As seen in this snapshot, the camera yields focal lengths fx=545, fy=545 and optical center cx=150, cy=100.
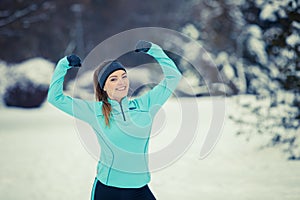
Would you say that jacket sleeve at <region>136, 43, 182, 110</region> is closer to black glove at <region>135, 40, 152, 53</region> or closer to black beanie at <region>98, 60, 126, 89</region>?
black glove at <region>135, 40, 152, 53</region>

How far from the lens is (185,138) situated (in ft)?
16.6

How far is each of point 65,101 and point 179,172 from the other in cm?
373

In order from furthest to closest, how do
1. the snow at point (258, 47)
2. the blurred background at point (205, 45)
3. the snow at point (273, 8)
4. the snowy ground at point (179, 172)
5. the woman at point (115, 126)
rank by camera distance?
the snow at point (258, 47) → the blurred background at point (205, 45) → the snow at point (273, 8) → the snowy ground at point (179, 172) → the woman at point (115, 126)

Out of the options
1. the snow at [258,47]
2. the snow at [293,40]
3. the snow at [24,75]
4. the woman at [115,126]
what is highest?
the snow at [24,75]

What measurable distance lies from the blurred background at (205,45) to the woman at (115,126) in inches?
166

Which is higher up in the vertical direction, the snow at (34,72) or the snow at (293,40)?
the snow at (34,72)

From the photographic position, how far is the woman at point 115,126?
2.99 meters

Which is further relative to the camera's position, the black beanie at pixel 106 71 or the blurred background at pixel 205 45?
the blurred background at pixel 205 45

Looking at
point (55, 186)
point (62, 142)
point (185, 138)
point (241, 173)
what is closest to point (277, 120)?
point (241, 173)

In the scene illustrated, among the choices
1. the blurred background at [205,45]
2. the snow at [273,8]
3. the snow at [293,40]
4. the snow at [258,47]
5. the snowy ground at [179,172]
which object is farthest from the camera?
the snow at [258,47]

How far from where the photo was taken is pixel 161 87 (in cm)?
323

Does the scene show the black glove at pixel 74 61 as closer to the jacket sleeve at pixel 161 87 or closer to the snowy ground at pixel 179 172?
the jacket sleeve at pixel 161 87

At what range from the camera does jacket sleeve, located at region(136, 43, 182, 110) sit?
316 centimetres

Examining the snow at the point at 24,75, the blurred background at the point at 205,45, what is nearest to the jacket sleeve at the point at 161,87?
the blurred background at the point at 205,45
